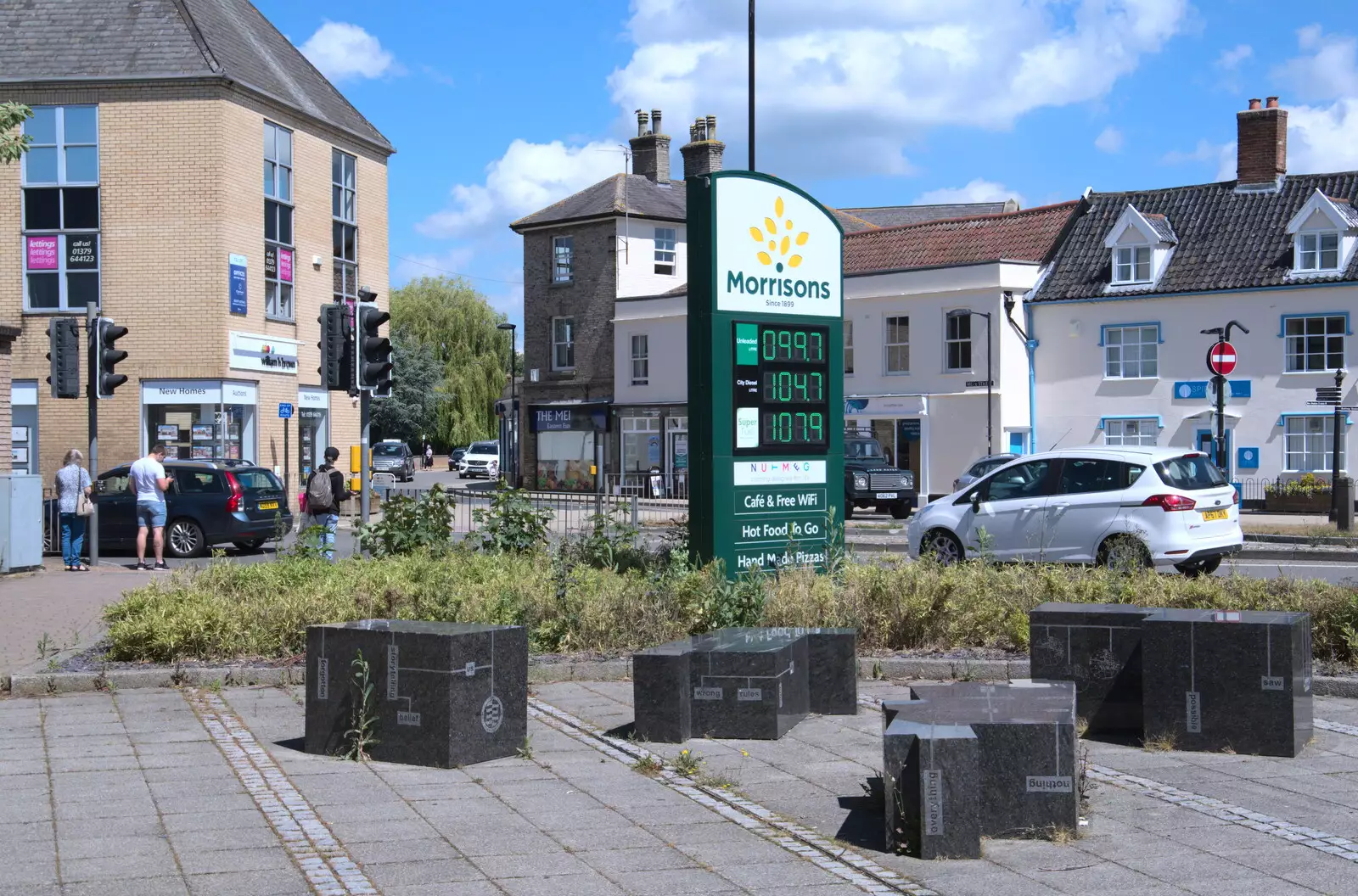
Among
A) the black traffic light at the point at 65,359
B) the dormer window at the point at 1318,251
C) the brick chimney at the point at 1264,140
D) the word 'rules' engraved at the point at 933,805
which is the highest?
the brick chimney at the point at 1264,140

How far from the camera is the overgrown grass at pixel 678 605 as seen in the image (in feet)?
33.7

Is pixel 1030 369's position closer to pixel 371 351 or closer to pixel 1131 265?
pixel 1131 265

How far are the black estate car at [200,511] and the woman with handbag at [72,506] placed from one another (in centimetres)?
273

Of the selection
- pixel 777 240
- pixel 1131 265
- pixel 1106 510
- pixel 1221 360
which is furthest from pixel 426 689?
pixel 1131 265

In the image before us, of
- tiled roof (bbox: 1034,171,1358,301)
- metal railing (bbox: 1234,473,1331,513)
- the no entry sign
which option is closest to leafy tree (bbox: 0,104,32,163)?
the no entry sign

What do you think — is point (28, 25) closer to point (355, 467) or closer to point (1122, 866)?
point (355, 467)

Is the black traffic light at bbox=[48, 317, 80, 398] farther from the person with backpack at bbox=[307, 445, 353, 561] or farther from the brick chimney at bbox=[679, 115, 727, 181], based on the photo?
the brick chimney at bbox=[679, 115, 727, 181]

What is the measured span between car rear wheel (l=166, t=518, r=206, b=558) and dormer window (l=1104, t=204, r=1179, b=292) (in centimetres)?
2608

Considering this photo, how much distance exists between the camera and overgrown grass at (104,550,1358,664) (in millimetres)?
10281

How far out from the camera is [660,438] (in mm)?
47250

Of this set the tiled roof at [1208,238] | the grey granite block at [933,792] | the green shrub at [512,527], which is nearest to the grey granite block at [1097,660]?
the grey granite block at [933,792]

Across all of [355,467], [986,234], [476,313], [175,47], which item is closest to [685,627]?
[355,467]

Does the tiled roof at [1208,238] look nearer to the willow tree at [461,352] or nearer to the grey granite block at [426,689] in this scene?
the grey granite block at [426,689]

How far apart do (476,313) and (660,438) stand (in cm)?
2671
